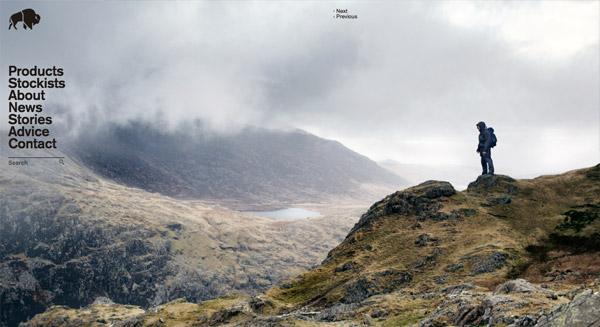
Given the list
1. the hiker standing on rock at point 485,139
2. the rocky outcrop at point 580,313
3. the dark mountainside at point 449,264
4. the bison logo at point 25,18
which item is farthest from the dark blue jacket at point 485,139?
the bison logo at point 25,18

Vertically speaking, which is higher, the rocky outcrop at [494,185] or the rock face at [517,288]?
the rocky outcrop at [494,185]

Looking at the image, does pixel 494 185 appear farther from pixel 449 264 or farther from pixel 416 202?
pixel 449 264

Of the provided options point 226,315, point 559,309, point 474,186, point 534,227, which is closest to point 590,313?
point 559,309

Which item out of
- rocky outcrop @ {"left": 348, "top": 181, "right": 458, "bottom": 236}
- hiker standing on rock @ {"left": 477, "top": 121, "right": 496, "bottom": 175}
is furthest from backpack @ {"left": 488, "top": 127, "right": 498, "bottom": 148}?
rocky outcrop @ {"left": 348, "top": 181, "right": 458, "bottom": 236}

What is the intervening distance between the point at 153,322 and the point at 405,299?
1753 inches

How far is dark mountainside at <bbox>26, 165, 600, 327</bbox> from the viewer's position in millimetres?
40250

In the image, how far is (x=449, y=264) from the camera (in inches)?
2280

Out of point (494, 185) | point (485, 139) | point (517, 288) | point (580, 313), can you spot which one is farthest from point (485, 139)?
point (580, 313)

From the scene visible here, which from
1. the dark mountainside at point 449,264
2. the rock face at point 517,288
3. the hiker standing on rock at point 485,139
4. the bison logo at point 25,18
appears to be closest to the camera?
the rock face at point 517,288

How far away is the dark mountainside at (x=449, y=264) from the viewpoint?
132 ft

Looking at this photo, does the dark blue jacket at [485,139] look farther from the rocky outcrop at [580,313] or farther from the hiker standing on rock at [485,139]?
the rocky outcrop at [580,313]

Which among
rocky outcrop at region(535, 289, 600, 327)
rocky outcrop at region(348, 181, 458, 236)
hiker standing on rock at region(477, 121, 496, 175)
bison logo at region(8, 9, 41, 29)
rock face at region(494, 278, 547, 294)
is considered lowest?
rock face at region(494, 278, 547, 294)

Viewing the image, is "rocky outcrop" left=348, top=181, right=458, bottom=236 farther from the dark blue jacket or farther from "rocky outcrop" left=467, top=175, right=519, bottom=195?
the dark blue jacket

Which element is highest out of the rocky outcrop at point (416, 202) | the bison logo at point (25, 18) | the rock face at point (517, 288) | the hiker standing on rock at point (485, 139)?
the bison logo at point (25, 18)
